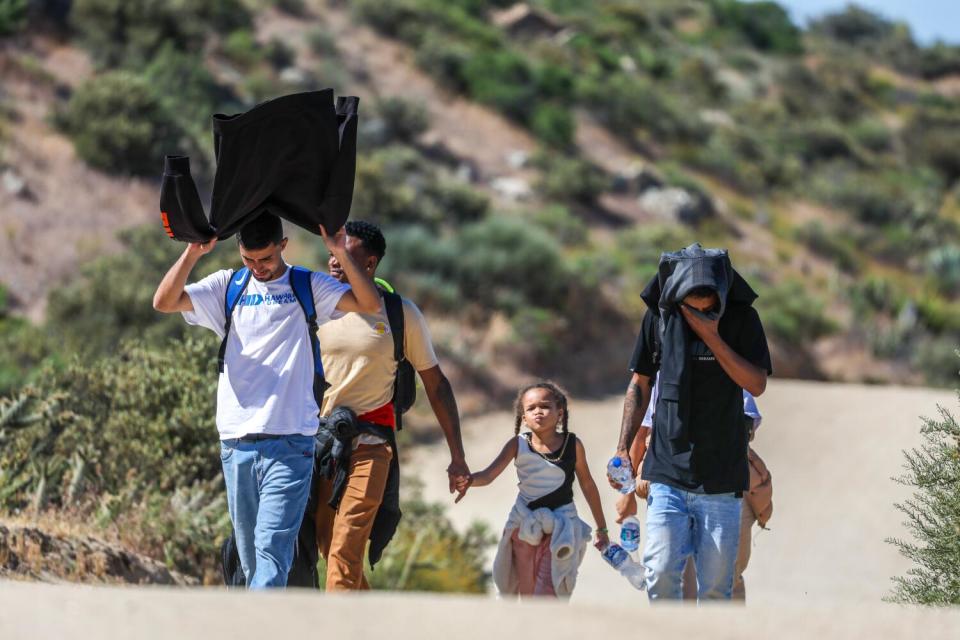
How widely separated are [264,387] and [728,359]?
74.0 inches

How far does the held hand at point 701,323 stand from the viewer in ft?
18.3

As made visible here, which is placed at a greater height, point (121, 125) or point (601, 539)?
point (601, 539)

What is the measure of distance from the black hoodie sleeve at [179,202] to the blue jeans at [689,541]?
7.25 ft

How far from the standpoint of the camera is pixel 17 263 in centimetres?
1941

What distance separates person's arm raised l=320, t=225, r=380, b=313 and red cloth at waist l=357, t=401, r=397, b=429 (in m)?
0.63

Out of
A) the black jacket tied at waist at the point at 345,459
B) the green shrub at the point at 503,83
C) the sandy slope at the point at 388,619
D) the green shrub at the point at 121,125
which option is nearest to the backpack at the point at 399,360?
the black jacket tied at waist at the point at 345,459

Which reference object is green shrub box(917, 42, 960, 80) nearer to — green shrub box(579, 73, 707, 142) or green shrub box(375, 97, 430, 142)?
green shrub box(579, 73, 707, 142)

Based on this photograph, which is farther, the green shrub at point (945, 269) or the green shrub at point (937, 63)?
the green shrub at point (937, 63)

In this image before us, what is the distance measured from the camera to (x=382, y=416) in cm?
605

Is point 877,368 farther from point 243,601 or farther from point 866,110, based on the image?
point 866,110

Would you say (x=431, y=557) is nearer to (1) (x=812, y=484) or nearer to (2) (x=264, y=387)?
(2) (x=264, y=387)

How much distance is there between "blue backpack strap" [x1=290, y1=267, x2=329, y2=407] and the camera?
5438mm

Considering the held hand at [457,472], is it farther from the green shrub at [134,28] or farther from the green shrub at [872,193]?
the green shrub at [872,193]

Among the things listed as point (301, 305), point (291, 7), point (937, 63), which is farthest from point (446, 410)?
point (937, 63)
